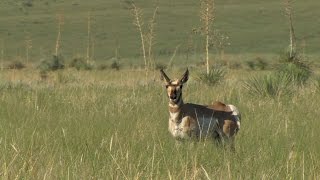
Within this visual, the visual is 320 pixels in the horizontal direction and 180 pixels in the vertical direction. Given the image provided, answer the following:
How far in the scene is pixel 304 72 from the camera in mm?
13836

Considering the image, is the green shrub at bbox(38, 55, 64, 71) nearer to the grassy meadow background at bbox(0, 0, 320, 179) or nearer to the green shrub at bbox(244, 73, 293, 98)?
the grassy meadow background at bbox(0, 0, 320, 179)

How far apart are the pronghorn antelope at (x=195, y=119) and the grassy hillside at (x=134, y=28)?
43718 mm

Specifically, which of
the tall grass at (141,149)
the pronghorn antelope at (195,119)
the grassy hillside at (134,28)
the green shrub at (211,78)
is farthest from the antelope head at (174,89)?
the grassy hillside at (134,28)

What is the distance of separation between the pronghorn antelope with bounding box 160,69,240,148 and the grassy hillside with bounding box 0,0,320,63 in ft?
143

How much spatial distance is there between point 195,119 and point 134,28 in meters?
Answer: 58.9

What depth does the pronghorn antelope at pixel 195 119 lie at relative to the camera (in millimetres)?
5480

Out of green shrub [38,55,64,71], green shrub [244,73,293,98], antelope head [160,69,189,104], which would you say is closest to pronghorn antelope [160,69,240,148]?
antelope head [160,69,189,104]

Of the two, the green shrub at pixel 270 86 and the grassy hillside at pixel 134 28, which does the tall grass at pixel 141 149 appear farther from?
the grassy hillside at pixel 134 28

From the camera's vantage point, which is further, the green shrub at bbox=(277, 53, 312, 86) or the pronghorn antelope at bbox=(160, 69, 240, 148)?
the green shrub at bbox=(277, 53, 312, 86)

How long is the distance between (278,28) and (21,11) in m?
30.6

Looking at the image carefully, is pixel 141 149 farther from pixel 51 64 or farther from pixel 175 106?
pixel 51 64

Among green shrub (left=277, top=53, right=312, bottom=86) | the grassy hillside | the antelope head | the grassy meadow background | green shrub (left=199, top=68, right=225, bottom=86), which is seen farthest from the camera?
the grassy hillside

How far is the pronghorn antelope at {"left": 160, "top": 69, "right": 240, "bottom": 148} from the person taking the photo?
18.0 ft

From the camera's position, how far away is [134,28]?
6406cm
